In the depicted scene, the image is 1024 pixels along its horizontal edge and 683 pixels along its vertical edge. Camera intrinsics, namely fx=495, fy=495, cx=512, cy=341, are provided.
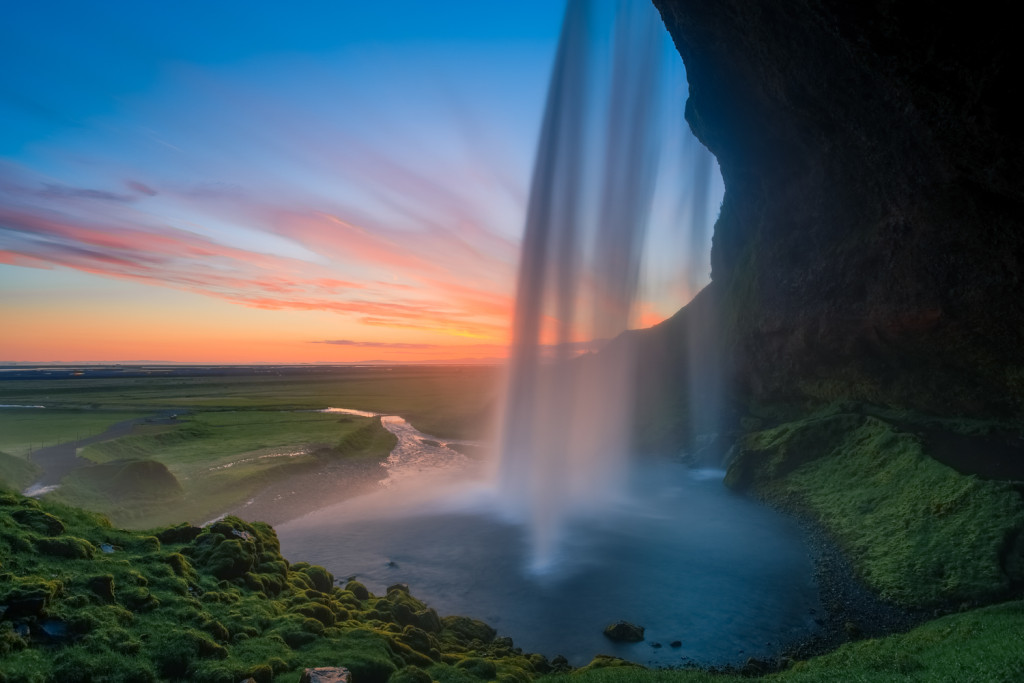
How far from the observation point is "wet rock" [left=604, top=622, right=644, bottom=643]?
15.8m

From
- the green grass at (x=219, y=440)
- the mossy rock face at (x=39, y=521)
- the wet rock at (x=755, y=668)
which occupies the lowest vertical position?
the green grass at (x=219, y=440)

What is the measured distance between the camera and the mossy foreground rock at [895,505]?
677 inches

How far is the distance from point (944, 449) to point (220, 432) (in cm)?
5977

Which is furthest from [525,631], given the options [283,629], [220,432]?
[220,432]

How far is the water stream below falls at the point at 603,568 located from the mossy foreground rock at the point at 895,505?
228cm

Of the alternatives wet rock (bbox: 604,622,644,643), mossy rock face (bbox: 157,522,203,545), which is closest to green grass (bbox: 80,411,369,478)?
mossy rock face (bbox: 157,522,203,545)

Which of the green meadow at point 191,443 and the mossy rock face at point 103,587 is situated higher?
the mossy rock face at point 103,587

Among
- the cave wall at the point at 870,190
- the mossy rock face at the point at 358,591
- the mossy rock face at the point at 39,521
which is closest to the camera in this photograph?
the mossy rock face at the point at 39,521

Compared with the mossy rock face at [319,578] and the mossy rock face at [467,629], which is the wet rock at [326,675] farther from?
the mossy rock face at [319,578]

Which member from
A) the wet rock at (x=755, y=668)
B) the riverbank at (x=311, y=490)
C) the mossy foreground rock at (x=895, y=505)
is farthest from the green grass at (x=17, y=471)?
the mossy foreground rock at (x=895, y=505)

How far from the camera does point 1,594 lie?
30.8 feet

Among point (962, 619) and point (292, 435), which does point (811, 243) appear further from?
point (292, 435)

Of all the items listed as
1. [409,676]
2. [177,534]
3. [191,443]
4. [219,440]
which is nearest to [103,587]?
[177,534]

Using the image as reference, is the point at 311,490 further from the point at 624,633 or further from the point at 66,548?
the point at 624,633
